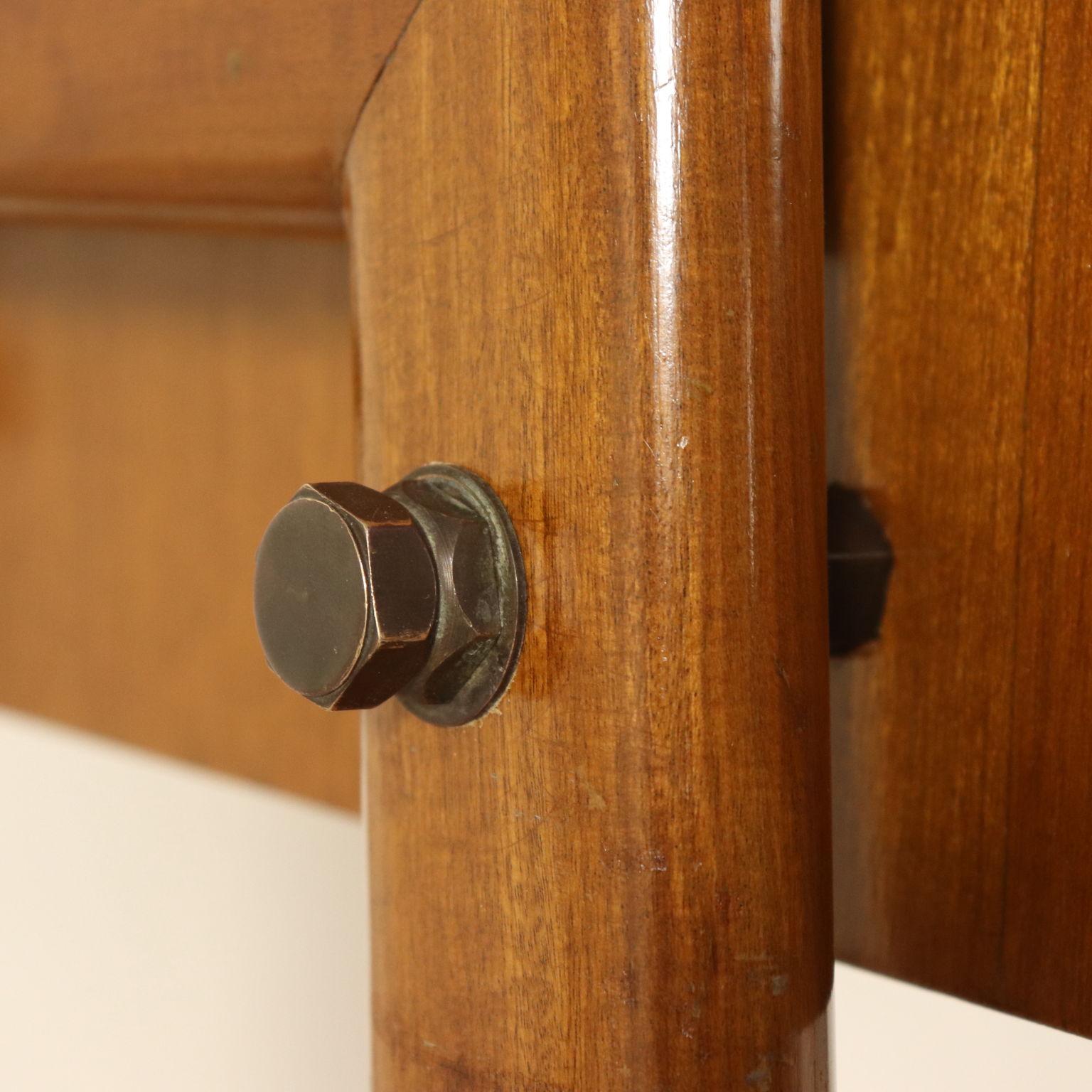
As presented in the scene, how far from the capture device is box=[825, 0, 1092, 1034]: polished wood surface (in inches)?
14.0

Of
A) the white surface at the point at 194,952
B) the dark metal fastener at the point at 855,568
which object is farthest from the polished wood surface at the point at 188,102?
the white surface at the point at 194,952

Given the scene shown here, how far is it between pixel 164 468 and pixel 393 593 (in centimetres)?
52

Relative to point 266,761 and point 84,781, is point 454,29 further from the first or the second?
point 84,781

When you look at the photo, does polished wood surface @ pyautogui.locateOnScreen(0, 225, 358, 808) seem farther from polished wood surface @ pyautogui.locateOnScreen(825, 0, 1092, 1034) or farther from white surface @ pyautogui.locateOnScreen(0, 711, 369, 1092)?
polished wood surface @ pyautogui.locateOnScreen(825, 0, 1092, 1034)

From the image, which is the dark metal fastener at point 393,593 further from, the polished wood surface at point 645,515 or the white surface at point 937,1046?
the white surface at point 937,1046

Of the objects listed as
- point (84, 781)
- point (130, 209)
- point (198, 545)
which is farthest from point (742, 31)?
point (84, 781)

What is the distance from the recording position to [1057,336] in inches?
13.9

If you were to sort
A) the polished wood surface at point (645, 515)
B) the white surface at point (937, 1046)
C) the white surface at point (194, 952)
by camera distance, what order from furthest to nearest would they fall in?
the white surface at point (194, 952)
the white surface at point (937, 1046)
the polished wood surface at point (645, 515)

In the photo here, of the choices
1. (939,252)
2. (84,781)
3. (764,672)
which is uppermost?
(939,252)

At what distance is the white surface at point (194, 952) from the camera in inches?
25.5

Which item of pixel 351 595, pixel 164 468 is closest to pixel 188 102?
pixel 351 595

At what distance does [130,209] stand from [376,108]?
162 mm

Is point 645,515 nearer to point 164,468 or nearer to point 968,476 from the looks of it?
point 968,476

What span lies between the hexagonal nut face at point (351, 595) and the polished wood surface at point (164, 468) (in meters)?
0.37
